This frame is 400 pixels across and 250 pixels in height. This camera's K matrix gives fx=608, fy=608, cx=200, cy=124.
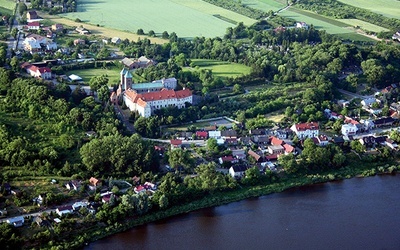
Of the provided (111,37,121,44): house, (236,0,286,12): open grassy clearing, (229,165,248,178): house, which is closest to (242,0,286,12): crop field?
(236,0,286,12): open grassy clearing

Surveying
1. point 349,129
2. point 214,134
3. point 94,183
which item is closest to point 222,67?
point 214,134

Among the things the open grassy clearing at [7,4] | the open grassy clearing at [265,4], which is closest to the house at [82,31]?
the open grassy clearing at [7,4]

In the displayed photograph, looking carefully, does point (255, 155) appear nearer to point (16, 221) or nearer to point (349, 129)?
point (349, 129)

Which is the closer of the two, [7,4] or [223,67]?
[223,67]

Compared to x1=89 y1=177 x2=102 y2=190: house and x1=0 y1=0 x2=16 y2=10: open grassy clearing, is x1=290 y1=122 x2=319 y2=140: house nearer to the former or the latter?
x1=89 y1=177 x2=102 y2=190: house

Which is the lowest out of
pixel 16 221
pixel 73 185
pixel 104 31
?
pixel 16 221
